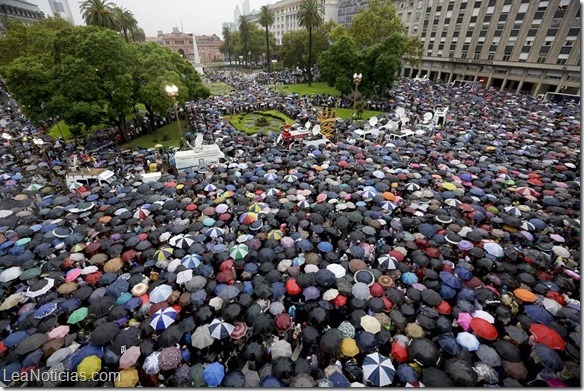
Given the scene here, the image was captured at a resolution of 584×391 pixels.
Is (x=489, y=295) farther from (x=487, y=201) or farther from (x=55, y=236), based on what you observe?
(x=55, y=236)

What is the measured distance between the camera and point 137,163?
22.2 m

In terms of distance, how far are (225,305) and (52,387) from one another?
4.75m

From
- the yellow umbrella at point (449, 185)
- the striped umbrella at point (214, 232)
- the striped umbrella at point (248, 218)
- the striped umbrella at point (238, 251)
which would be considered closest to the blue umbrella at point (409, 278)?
the striped umbrella at point (238, 251)

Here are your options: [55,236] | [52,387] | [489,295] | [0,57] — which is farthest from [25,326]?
[0,57]

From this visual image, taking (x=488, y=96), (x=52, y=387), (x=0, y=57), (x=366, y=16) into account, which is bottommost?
(x=52, y=387)

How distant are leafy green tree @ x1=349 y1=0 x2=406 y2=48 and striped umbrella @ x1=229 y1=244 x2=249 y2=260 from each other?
45.8 meters

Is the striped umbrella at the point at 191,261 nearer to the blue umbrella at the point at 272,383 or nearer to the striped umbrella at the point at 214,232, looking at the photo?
the striped umbrella at the point at 214,232

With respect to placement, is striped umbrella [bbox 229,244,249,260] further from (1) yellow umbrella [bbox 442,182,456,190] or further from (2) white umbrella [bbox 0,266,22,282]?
(1) yellow umbrella [bbox 442,182,456,190]

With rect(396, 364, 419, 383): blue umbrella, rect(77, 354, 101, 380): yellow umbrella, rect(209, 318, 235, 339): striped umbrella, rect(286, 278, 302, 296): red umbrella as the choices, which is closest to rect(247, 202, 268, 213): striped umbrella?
rect(286, 278, 302, 296): red umbrella

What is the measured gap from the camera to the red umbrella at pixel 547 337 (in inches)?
312

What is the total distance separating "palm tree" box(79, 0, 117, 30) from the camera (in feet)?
117

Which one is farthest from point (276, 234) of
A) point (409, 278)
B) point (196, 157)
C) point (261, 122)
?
point (261, 122)

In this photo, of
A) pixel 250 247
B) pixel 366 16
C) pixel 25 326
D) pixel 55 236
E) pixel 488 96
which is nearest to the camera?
pixel 25 326

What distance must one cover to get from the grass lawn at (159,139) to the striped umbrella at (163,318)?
21.1 metres
